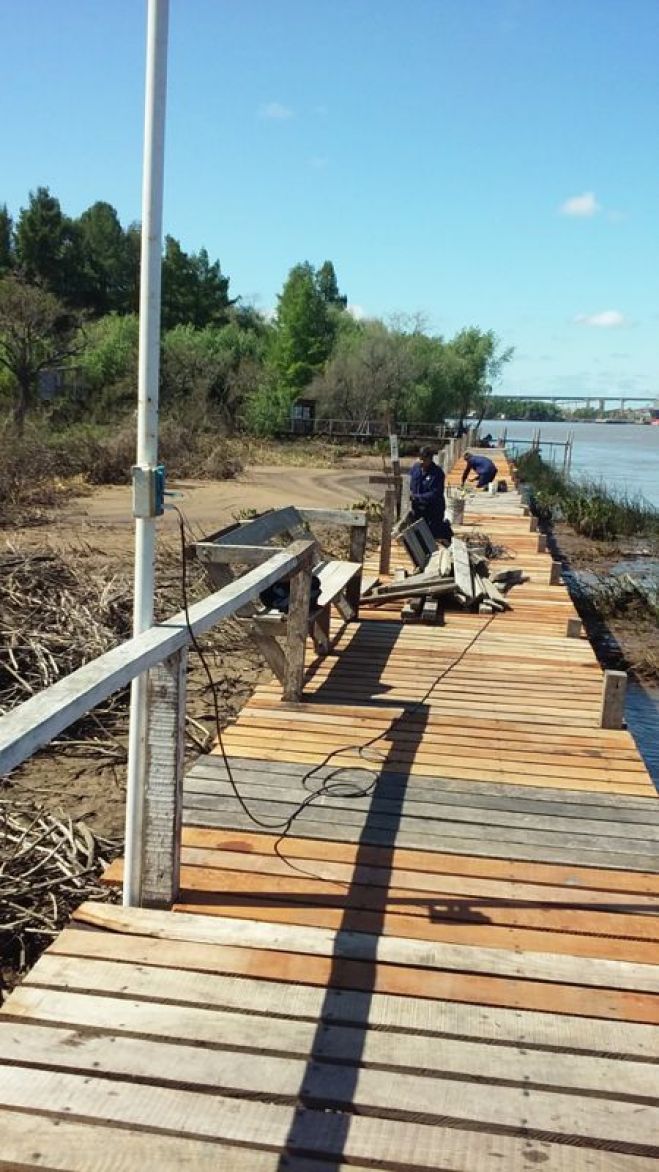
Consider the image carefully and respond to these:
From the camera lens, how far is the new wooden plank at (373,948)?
2838mm

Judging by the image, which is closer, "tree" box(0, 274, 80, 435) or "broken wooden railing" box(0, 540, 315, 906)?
"broken wooden railing" box(0, 540, 315, 906)

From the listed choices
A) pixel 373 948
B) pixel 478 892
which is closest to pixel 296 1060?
pixel 373 948

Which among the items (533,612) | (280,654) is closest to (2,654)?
(280,654)

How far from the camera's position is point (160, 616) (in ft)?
31.2


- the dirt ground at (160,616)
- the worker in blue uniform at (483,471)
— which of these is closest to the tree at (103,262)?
the dirt ground at (160,616)

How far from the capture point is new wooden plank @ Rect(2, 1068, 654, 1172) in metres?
2.08

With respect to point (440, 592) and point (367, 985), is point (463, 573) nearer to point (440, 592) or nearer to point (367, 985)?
point (440, 592)

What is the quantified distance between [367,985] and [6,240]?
80.7 meters

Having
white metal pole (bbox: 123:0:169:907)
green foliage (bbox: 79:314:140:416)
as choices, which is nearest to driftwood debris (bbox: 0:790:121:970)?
white metal pole (bbox: 123:0:169:907)

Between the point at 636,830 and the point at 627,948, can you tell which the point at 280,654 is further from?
the point at 627,948

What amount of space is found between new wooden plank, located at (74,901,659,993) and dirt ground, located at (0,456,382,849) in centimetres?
145

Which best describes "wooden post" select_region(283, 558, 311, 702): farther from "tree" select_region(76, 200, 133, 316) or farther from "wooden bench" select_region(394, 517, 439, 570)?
"tree" select_region(76, 200, 133, 316)

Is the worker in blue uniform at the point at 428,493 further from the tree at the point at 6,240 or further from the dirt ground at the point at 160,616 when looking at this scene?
the tree at the point at 6,240

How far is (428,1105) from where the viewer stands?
2217mm
